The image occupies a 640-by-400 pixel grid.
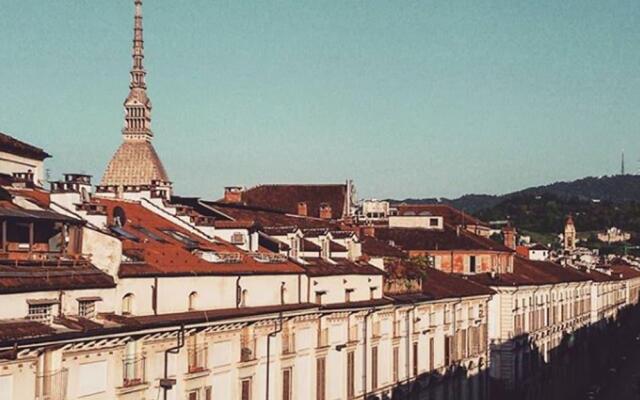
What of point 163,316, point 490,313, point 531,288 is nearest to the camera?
point 163,316

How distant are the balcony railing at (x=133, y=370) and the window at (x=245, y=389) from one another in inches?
291

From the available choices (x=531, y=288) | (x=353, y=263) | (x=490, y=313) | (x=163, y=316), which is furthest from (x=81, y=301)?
(x=531, y=288)

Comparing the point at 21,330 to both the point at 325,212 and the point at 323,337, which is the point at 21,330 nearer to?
the point at 323,337

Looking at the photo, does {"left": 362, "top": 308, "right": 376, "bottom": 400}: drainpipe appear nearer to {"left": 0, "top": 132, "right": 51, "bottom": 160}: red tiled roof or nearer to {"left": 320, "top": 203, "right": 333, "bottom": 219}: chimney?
{"left": 0, "top": 132, "right": 51, "bottom": 160}: red tiled roof

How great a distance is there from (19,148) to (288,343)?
41.4 ft

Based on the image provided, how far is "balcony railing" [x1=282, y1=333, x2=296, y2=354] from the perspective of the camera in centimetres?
4272

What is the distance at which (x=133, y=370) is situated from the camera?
103 feet

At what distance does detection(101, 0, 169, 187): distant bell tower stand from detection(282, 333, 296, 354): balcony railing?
290 ft

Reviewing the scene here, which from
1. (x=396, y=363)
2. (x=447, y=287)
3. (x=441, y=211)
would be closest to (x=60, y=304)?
(x=396, y=363)

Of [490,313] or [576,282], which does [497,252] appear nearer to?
[490,313]

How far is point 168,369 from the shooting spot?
3359 cm

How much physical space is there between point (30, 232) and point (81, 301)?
239cm

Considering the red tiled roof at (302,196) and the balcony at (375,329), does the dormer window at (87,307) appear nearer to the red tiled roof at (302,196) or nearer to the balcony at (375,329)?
→ the balcony at (375,329)

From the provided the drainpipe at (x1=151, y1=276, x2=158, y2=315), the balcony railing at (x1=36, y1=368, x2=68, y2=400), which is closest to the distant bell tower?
the drainpipe at (x1=151, y1=276, x2=158, y2=315)
